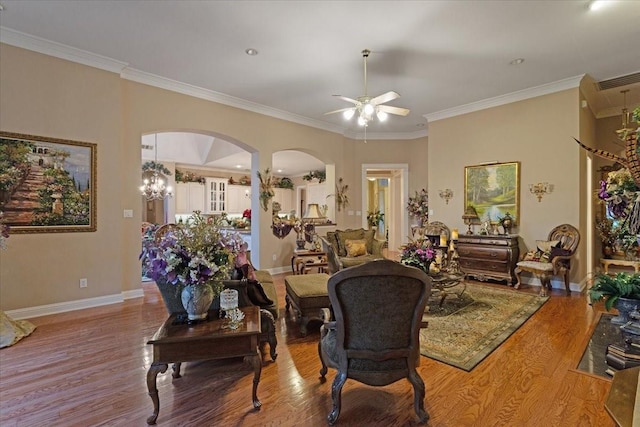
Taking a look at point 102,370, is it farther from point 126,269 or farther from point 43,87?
point 43,87

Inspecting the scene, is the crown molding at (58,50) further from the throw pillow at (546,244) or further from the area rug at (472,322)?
the throw pillow at (546,244)

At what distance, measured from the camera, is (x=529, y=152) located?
5262mm

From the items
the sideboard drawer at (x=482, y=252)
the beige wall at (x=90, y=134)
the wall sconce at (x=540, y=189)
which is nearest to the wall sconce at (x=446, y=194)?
the sideboard drawer at (x=482, y=252)

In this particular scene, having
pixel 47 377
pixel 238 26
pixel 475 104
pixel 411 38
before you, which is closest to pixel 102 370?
pixel 47 377

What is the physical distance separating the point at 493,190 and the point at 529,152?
32.9 inches

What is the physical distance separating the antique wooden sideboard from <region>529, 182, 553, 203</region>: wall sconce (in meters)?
0.78

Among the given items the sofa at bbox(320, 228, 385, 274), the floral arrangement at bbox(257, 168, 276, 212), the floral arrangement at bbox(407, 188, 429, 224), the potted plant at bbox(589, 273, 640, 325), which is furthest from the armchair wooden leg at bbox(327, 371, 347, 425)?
the floral arrangement at bbox(407, 188, 429, 224)

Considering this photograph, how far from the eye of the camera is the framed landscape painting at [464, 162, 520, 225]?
5398 millimetres

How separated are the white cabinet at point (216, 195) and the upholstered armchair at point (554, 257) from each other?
9.03 metres

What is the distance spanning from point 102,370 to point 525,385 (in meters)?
3.32

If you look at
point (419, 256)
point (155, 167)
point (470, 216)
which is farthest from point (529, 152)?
point (155, 167)

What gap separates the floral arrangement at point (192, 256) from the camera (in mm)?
1985

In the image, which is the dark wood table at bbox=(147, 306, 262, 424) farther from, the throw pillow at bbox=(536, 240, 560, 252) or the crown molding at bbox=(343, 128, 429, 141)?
the crown molding at bbox=(343, 128, 429, 141)

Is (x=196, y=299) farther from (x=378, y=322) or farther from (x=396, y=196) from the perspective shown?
(x=396, y=196)
